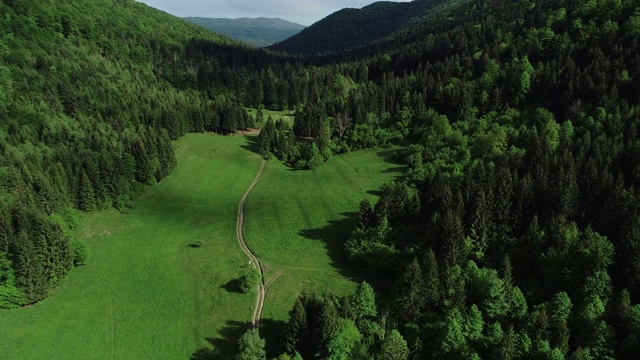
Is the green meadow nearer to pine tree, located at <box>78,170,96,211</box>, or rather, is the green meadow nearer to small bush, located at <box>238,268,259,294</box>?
small bush, located at <box>238,268,259,294</box>

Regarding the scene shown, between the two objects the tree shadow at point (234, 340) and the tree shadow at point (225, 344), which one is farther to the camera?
the tree shadow at point (225, 344)

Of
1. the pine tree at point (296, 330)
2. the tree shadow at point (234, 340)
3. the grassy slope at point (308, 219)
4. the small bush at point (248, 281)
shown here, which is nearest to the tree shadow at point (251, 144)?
the grassy slope at point (308, 219)

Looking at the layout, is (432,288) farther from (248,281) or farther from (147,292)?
(147,292)

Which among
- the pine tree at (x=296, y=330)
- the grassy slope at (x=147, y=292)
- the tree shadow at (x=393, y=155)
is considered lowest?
the grassy slope at (x=147, y=292)

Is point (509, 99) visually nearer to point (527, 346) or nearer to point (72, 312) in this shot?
point (527, 346)

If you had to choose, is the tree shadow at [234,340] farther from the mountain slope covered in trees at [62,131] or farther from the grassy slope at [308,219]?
the mountain slope covered in trees at [62,131]

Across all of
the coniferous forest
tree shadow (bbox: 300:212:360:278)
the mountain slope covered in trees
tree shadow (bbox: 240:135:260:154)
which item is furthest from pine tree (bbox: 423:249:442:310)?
tree shadow (bbox: 240:135:260:154)

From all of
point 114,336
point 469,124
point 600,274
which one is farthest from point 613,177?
point 114,336
